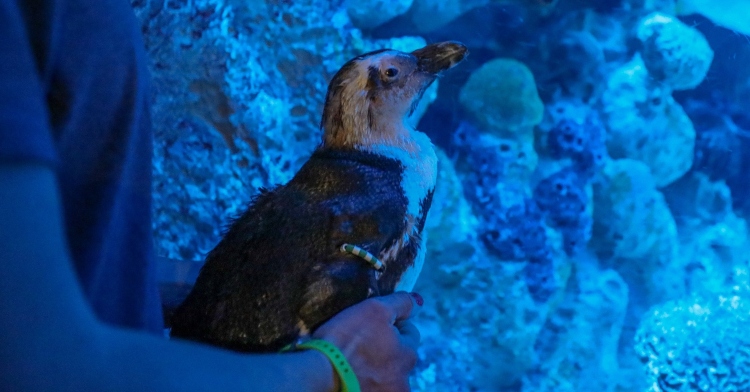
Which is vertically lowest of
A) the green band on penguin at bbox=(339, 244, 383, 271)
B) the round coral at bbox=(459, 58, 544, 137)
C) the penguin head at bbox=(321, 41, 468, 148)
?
the round coral at bbox=(459, 58, 544, 137)

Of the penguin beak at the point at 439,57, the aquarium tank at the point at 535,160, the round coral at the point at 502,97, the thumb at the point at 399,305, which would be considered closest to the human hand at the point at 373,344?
the thumb at the point at 399,305

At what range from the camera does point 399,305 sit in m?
0.62

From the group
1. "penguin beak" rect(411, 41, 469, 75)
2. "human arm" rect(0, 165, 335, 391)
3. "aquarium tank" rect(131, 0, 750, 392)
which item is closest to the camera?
"human arm" rect(0, 165, 335, 391)

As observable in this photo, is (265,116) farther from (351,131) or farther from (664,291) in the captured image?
(664,291)

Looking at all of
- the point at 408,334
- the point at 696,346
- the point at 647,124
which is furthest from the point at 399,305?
the point at 696,346

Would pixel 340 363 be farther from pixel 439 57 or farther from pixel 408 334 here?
pixel 439 57

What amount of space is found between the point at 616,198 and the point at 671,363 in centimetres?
48

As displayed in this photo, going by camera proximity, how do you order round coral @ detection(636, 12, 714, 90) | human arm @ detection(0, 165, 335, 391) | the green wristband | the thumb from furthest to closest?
round coral @ detection(636, 12, 714, 90), the thumb, the green wristband, human arm @ detection(0, 165, 335, 391)

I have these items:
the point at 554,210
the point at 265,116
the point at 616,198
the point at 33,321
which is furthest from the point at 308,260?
the point at 616,198

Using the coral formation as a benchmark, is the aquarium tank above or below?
above

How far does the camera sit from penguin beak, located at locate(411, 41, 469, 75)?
32.9 inches

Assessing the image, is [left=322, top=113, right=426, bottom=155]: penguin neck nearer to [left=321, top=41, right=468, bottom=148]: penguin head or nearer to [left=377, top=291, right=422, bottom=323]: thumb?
[left=321, top=41, right=468, bottom=148]: penguin head

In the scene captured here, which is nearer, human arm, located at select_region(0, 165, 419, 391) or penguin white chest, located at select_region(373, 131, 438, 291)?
human arm, located at select_region(0, 165, 419, 391)

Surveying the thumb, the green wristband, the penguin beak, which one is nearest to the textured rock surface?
the penguin beak
